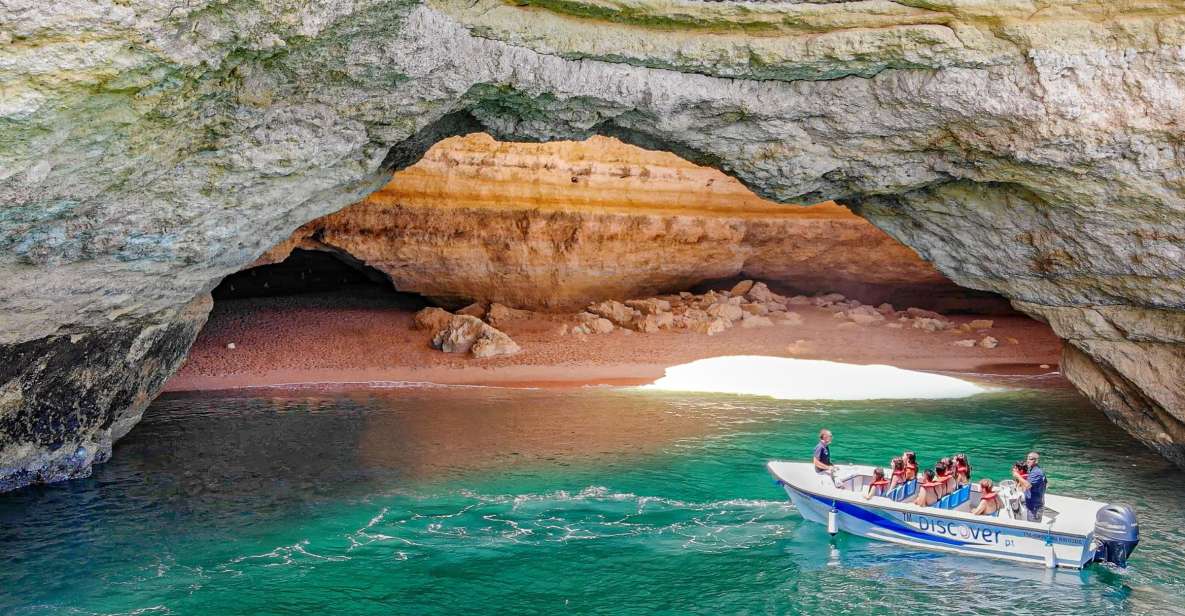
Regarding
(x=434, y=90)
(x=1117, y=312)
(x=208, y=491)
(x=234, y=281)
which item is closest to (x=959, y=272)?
(x=1117, y=312)

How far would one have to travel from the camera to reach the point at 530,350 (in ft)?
73.6

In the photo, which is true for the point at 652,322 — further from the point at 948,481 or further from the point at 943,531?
the point at 943,531

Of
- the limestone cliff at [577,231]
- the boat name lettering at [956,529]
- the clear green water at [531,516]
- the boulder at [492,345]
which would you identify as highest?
the limestone cliff at [577,231]

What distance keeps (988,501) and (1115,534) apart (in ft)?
4.35

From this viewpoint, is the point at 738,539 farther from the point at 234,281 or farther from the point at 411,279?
the point at 234,281

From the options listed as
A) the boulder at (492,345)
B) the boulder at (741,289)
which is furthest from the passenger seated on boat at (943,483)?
the boulder at (741,289)

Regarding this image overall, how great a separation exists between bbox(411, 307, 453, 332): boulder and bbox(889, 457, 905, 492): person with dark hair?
13.4 metres

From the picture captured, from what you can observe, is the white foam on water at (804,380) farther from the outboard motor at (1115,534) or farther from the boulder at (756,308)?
the outboard motor at (1115,534)

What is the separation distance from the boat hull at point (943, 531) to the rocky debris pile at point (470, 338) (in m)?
11.0

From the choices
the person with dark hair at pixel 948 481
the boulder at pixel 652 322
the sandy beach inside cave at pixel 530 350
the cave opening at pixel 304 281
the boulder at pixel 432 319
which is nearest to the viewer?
the person with dark hair at pixel 948 481

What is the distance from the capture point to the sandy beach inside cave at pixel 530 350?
830 inches

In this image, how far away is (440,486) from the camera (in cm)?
1384

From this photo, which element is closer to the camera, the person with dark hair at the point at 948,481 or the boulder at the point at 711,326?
the person with dark hair at the point at 948,481

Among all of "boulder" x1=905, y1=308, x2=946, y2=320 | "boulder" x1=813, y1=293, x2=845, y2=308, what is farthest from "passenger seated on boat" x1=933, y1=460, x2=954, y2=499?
"boulder" x1=813, y1=293, x2=845, y2=308
